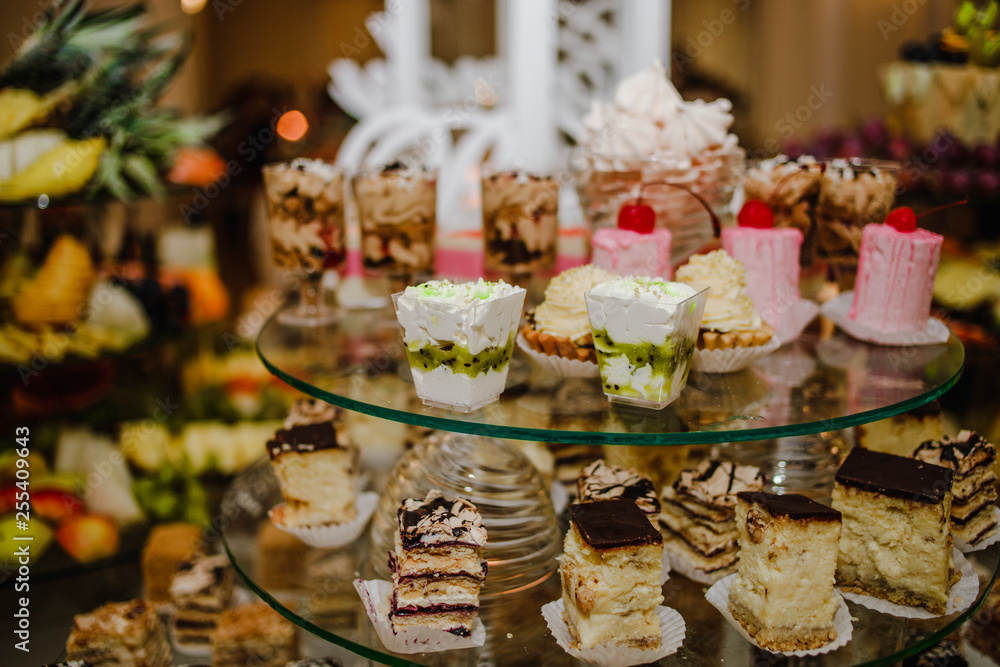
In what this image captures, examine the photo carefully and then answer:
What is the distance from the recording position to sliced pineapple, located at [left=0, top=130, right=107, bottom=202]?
2514 millimetres

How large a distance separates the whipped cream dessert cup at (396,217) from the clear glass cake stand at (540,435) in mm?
189

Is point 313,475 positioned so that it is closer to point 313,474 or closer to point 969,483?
point 313,474

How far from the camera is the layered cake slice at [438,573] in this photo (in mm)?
1577

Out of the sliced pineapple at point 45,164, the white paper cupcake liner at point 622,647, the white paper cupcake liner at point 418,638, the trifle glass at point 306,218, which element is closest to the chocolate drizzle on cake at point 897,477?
the white paper cupcake liner at point 622,647

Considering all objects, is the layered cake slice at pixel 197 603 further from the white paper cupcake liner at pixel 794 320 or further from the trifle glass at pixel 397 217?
the white paper cupcake liner at pixel 794 320

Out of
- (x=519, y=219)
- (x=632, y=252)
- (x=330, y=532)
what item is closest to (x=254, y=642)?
(x=330, y=532)

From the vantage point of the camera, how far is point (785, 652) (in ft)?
5.09

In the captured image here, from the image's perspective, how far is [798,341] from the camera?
2.00 metres

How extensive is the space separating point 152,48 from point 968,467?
2908 millimetres

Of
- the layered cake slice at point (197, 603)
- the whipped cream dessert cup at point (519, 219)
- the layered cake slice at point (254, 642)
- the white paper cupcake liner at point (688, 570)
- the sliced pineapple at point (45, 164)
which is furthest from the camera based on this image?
the sliced pineapple at point (45, 164)

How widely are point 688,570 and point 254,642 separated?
115 cm

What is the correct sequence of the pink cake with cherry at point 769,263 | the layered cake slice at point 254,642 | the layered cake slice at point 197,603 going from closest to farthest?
the pink cake with cherry at point 769,263, the layered cake slice at point 254,642, the layered cake slice at point 197,603

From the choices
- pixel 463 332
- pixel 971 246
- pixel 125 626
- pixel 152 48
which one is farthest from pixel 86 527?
pixel 971 246

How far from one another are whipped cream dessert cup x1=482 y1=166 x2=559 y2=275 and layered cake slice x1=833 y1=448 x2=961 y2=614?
2.90 feet
